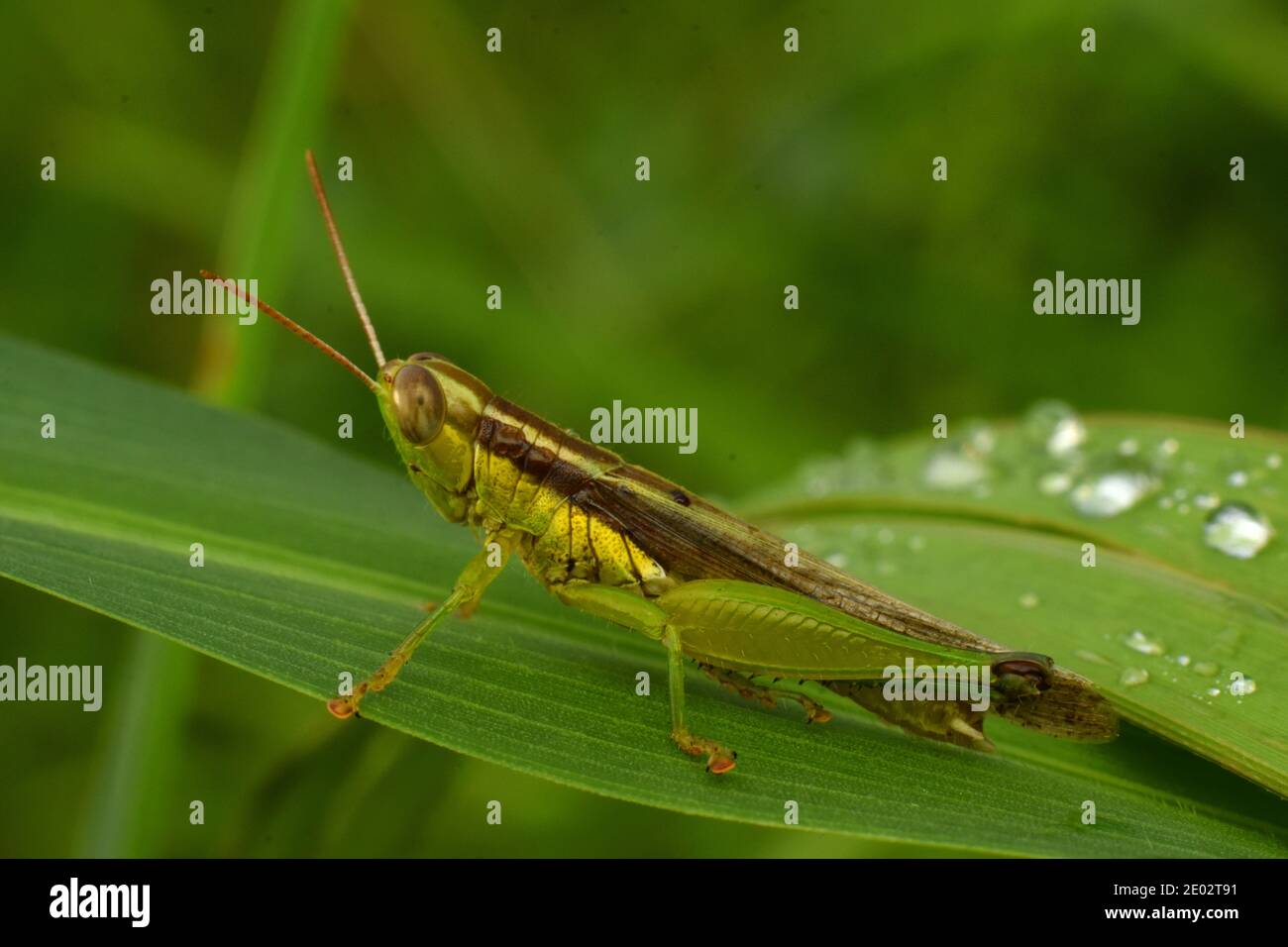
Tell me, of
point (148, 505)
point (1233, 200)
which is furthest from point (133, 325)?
point (1233, 200)

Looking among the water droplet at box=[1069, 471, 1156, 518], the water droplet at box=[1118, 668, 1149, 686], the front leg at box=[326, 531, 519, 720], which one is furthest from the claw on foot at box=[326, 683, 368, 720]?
the water droplet at box=[1069, 471, 1156, 518]

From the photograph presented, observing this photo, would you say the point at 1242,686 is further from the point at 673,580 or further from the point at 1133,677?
the point at 673,580

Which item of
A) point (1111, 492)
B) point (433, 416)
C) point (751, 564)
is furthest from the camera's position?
point (1111, 492)

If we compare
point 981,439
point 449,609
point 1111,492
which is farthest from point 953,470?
point 449,609

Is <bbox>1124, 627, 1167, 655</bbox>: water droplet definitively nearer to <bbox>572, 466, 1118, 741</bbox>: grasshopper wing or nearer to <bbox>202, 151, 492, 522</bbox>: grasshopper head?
<bbox>572, 466, 1118, 741</bbox>: grasshopper wing

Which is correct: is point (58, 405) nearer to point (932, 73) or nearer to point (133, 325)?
point (133, 325)

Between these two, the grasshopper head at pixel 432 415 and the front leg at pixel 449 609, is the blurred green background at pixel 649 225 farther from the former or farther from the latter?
the front leg at pixel 449 609
